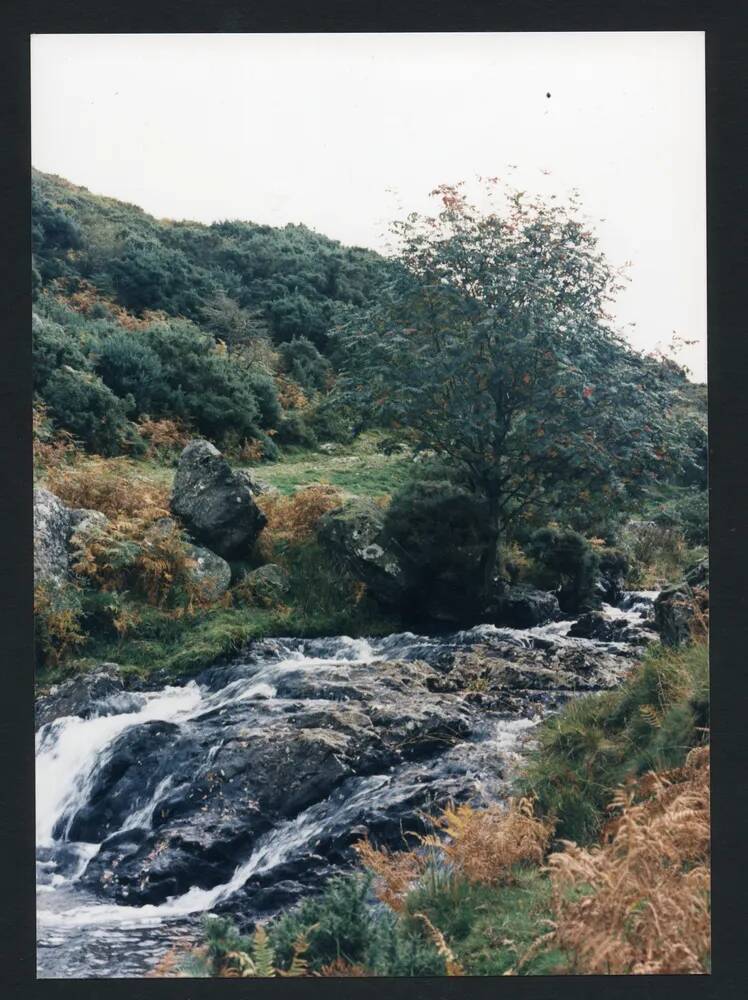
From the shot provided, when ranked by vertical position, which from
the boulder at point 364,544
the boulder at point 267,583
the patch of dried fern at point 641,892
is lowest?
the patch of dried fern at point 641,892

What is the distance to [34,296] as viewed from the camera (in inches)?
313

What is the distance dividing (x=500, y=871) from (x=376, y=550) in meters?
2.74

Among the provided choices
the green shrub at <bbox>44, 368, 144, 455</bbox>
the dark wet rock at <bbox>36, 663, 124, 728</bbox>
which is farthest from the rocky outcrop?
the green shrub at <bbox>44, 368, 144, 455</bbox>

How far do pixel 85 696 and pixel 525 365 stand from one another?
4.22 meters

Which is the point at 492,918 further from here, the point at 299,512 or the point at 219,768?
the point at 299,512

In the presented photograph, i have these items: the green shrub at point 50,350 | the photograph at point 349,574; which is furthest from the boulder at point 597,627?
the green shrub at point 50,350

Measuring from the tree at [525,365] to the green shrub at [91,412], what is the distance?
2.33 meters

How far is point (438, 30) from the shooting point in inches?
279

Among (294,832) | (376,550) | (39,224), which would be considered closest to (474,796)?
(294,832)

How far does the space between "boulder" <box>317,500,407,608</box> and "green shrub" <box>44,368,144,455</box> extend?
70.6 inches

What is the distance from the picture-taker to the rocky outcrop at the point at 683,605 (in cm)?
720

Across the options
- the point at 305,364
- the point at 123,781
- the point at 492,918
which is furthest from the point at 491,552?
the point at 123,781

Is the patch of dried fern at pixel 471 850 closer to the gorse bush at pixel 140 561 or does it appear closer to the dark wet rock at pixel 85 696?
the dark wet rock at pixel 85 696

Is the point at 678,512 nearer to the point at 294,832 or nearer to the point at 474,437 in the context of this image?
the point at 474,437
